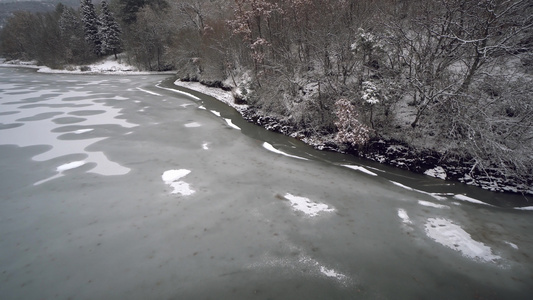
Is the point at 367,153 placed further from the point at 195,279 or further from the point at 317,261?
the point at 195,279

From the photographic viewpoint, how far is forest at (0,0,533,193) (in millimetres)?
7906

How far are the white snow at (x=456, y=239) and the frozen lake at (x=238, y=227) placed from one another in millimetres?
30

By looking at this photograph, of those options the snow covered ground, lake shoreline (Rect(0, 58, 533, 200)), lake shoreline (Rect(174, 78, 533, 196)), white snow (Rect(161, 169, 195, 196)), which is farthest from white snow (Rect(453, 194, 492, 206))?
the snow covered ground

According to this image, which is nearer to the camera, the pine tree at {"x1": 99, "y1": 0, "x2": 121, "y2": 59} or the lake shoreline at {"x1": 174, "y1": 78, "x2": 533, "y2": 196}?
the lake shoreline at {"x1": 174, "y1": 78, "x2": 533, "y2": 196}

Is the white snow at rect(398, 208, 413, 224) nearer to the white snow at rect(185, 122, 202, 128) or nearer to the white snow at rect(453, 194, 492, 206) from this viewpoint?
the white snow at rect(453, 194, 492, 206)

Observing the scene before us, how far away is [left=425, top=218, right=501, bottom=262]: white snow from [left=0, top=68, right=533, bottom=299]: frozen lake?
0.03 meters

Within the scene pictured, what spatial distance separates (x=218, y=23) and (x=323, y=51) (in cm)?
1381

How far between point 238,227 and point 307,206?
1966 millimetres

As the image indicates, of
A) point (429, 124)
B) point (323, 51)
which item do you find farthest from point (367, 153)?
point (323, 51)

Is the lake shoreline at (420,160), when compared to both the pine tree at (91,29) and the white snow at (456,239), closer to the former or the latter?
the white snow at (456,239)

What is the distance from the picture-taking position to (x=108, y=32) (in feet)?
143

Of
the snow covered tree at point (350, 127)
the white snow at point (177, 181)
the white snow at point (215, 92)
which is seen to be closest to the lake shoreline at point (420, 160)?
the snow covered tree at point (350, 127)

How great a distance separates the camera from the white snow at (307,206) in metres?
6.27

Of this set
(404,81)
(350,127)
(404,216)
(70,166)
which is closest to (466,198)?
(404,216)
